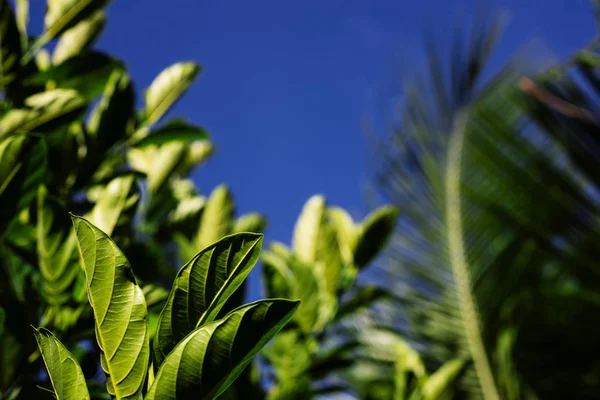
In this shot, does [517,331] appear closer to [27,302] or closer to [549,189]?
[549,189]

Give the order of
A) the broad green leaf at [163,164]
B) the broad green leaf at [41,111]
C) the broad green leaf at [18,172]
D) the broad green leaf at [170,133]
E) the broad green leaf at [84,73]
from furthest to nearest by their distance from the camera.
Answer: the broad green leaf at [163,164], the broad green leaf at [170,133], the broad green leaf at [84,73], the broad green leaf at [41,111], the broad green leaf at [18,172]

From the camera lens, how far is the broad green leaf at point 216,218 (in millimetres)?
1240

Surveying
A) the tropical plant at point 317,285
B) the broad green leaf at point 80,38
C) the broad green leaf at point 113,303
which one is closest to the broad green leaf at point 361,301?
the tropical plant at point 317,285

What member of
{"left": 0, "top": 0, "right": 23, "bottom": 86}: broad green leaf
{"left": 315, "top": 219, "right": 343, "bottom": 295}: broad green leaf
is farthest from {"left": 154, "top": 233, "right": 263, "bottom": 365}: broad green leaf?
{"left": 315, "top": 219, "right": 343, "bottom": 295}: broad green leaf

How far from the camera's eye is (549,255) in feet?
10.6

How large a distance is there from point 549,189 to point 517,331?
0.93 metres

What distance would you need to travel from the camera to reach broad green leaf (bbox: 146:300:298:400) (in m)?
0.48

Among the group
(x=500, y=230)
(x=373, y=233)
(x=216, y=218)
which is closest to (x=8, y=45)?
(x=216, y=218)

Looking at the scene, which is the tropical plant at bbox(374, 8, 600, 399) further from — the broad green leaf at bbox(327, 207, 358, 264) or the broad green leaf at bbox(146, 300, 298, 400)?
the broad green leaf at bbox(146, 300, 298, 400)

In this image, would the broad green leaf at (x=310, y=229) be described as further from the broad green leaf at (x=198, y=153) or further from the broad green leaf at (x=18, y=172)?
the broad green leaf at (x=198, y=153)

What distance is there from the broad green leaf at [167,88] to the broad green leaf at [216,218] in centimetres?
19

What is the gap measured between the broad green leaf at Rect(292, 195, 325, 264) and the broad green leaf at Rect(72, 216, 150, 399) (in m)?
0.86

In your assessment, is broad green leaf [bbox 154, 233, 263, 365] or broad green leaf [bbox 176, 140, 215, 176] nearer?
broad green leaf [bbox 154, 233, 263, 365]

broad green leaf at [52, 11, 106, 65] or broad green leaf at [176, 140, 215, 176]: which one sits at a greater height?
broad green leaf at [52, 11, 106, 65]
